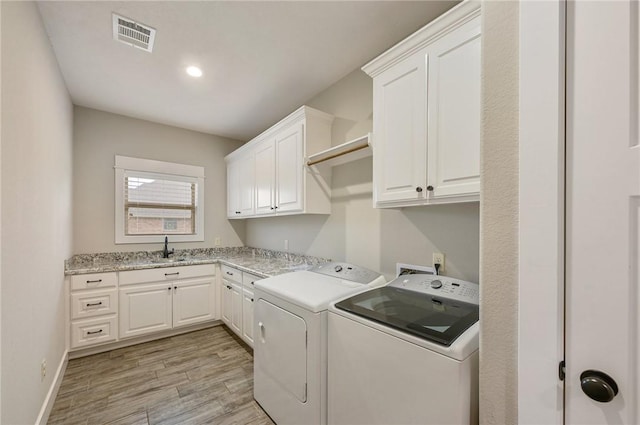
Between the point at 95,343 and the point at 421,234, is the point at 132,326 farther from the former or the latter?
the point at 421,234

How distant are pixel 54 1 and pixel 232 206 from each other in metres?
2.54

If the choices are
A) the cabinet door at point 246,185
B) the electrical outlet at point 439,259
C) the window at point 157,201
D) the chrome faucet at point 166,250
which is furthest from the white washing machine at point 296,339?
the window at point 157,201

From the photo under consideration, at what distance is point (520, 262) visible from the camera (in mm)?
720

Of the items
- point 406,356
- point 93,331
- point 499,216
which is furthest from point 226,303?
point 499,216

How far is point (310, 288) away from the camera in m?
1.74

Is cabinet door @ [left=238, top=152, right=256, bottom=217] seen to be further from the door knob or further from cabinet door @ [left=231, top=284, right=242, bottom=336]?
the door knob

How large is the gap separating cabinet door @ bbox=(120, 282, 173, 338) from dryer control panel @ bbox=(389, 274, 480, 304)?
2.57 metres

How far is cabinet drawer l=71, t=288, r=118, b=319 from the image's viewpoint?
2.52 m

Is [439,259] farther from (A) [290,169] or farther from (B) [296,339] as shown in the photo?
(A) [290,169]

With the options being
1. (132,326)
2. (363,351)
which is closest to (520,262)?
(363,351)

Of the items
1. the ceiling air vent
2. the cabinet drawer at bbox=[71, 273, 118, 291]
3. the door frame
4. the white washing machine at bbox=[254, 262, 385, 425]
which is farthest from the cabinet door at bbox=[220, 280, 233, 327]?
the door frame

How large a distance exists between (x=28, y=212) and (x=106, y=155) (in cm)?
208

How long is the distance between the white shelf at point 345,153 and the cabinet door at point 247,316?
143cm

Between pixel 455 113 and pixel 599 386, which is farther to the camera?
pixel 455 113
